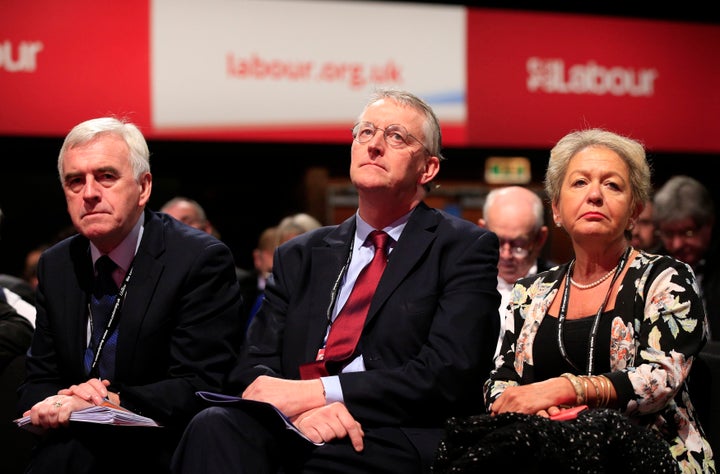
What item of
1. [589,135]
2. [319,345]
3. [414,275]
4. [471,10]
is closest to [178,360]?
[319,345]

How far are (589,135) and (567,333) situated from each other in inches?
23.9

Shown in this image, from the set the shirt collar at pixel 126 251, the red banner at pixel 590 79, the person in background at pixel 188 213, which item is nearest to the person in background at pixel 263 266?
the person in background at pixel 188 213

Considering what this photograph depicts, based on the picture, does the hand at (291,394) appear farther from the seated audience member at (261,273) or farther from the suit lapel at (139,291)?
the seated audience member at (261,273)

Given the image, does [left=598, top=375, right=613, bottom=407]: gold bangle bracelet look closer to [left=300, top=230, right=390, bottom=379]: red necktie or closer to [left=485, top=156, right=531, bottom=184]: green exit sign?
[left=300, top=230, right=390, bottom=379]: red necktie

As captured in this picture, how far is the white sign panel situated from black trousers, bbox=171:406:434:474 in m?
4.07

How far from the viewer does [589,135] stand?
108 inches

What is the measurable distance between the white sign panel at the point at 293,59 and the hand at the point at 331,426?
4042 mm

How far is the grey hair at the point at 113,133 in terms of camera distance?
293cm

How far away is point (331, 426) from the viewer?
8.03 ft

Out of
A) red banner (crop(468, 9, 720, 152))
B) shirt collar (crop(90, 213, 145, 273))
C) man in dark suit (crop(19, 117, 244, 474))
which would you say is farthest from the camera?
red banner (crop(468, 9, 720, 152))

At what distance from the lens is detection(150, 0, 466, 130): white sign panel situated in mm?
6098

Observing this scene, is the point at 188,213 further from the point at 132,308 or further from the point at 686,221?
the point at 686,221

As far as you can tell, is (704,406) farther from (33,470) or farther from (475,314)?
(33,470)

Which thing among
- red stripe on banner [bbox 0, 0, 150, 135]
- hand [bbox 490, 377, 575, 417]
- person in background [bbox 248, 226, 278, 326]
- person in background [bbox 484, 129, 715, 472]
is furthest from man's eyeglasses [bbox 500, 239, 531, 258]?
red stripe on banner [bbox 0, 0, 150, 135]
